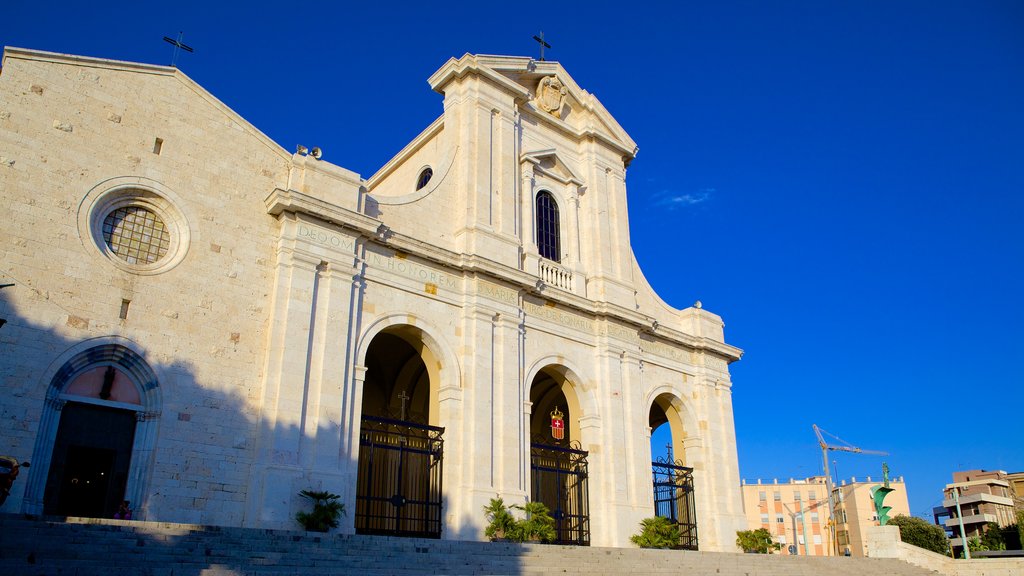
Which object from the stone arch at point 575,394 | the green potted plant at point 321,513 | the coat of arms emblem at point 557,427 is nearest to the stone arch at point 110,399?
the green potted plant at point 321,513

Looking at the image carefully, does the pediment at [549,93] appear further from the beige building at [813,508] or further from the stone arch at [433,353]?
the beige building at [813,508]

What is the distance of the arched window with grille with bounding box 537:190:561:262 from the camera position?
24.0 meters

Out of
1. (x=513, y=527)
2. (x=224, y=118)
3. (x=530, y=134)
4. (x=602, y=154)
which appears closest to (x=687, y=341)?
(x=602, y=154)

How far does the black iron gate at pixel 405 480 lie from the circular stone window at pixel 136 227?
18.0 ft

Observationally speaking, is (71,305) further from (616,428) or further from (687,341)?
(687,341)

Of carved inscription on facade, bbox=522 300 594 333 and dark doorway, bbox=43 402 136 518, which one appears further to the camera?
carved inscription on facade, bbox=522 300 594 333

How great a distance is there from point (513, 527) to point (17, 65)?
1383cm

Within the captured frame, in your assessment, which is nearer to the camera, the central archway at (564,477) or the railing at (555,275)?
the central archway at (564,477)

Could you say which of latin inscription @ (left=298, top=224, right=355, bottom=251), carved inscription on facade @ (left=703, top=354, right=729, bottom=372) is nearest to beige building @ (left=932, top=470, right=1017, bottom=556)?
carved inscription on facade @ (left=703, top=354, right=729, bottom=372)

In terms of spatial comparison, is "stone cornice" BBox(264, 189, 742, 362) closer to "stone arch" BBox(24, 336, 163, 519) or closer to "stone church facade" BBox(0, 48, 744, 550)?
"stone church facade" BBox(0, 48, 744, 550)

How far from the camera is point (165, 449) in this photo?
14.9m

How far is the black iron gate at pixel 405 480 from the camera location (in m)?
18.0

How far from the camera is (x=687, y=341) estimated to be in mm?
25984

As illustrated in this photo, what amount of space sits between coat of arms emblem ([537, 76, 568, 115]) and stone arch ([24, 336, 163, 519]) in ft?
48.7
